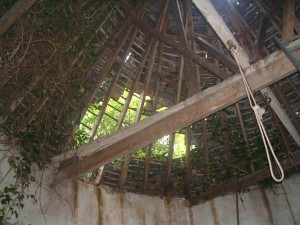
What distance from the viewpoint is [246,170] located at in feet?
19.7

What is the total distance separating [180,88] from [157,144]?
5.47 feet

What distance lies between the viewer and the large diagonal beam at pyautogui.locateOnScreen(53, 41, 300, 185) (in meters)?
3.47

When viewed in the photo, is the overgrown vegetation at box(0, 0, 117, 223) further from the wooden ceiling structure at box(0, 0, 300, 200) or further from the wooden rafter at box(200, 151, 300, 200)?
the wooden rafter at box(200, 151, 300, 200)

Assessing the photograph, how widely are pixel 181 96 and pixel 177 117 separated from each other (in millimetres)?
2517

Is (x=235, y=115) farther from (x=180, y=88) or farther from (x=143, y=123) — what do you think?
(x=143, y=123)

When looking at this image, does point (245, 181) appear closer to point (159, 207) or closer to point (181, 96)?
point (159, 207)

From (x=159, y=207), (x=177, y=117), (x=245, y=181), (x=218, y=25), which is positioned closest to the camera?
(x=218, y=25)

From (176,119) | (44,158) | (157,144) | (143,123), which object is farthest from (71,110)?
(157,144)

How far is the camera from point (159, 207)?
19.8 ft

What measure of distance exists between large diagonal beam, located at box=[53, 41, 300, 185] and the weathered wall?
43 centimetres

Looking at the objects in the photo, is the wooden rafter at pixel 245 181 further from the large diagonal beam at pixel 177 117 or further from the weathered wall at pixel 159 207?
the large diagonal beam at pixel 177 117

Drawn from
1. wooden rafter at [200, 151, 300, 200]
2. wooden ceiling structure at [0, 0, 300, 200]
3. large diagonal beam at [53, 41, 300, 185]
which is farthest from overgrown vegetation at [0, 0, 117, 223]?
wooden rafter at [200, 151, 300, 200]

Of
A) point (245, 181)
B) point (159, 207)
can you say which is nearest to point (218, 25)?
point (245, 181)

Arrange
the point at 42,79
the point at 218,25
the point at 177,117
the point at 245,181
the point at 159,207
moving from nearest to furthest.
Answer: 1. the point at 218,25
2. the point at 177,117
3. the point at 42,79
4. the point at 245,181
5. the point at 159,207
